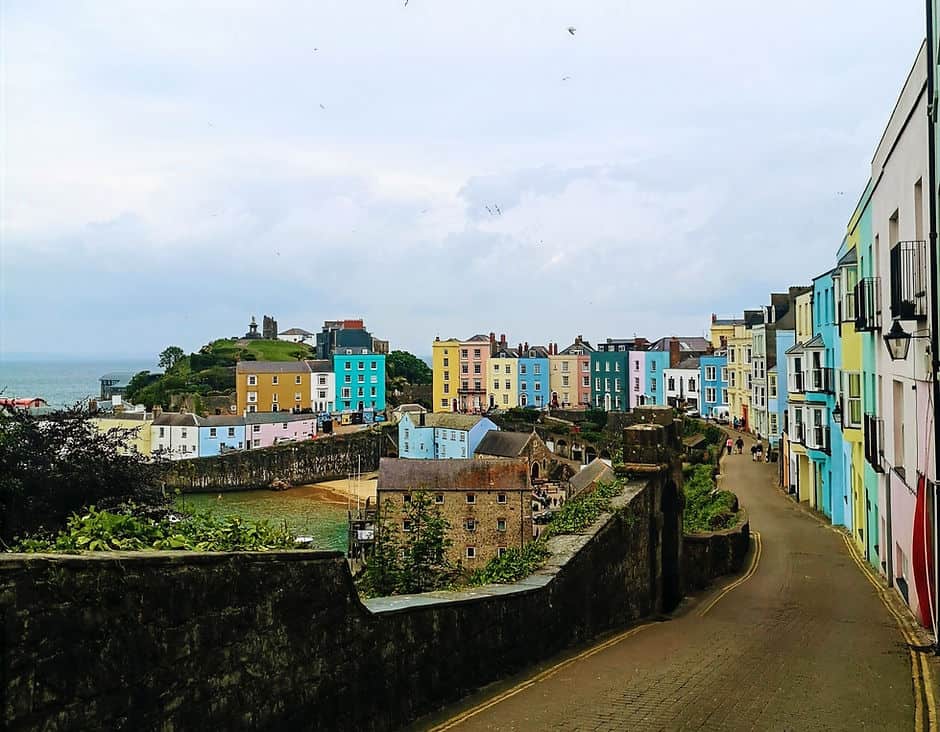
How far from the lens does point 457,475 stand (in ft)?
139

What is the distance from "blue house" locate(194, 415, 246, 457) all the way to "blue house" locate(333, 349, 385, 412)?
18148mm

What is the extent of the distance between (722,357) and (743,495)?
44.0 metres

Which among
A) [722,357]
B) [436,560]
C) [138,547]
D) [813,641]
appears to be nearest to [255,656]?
[138,547]

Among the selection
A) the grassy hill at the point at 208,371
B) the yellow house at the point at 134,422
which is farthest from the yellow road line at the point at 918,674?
the grassy hill at the point at 208,371

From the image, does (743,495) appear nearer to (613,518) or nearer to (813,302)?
(813,302)

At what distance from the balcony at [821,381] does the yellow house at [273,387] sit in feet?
241

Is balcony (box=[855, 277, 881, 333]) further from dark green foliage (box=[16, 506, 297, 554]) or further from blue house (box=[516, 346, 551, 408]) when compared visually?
blue house (box=[516, 346, 551, 408])

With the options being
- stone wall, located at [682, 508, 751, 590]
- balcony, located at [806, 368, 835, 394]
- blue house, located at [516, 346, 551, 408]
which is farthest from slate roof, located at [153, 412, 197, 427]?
→ stone wall, located at [682, 508, 751, 590]

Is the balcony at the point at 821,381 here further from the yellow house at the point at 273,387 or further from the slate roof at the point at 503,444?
the yellow house at the point at 273,387

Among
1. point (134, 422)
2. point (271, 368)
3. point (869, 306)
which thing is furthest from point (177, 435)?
point (869, 306)

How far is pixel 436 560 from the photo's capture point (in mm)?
11055

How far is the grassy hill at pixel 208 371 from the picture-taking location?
109750mm

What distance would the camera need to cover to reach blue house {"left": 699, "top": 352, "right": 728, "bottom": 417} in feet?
265

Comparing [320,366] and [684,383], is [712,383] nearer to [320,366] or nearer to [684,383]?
[684,383]
